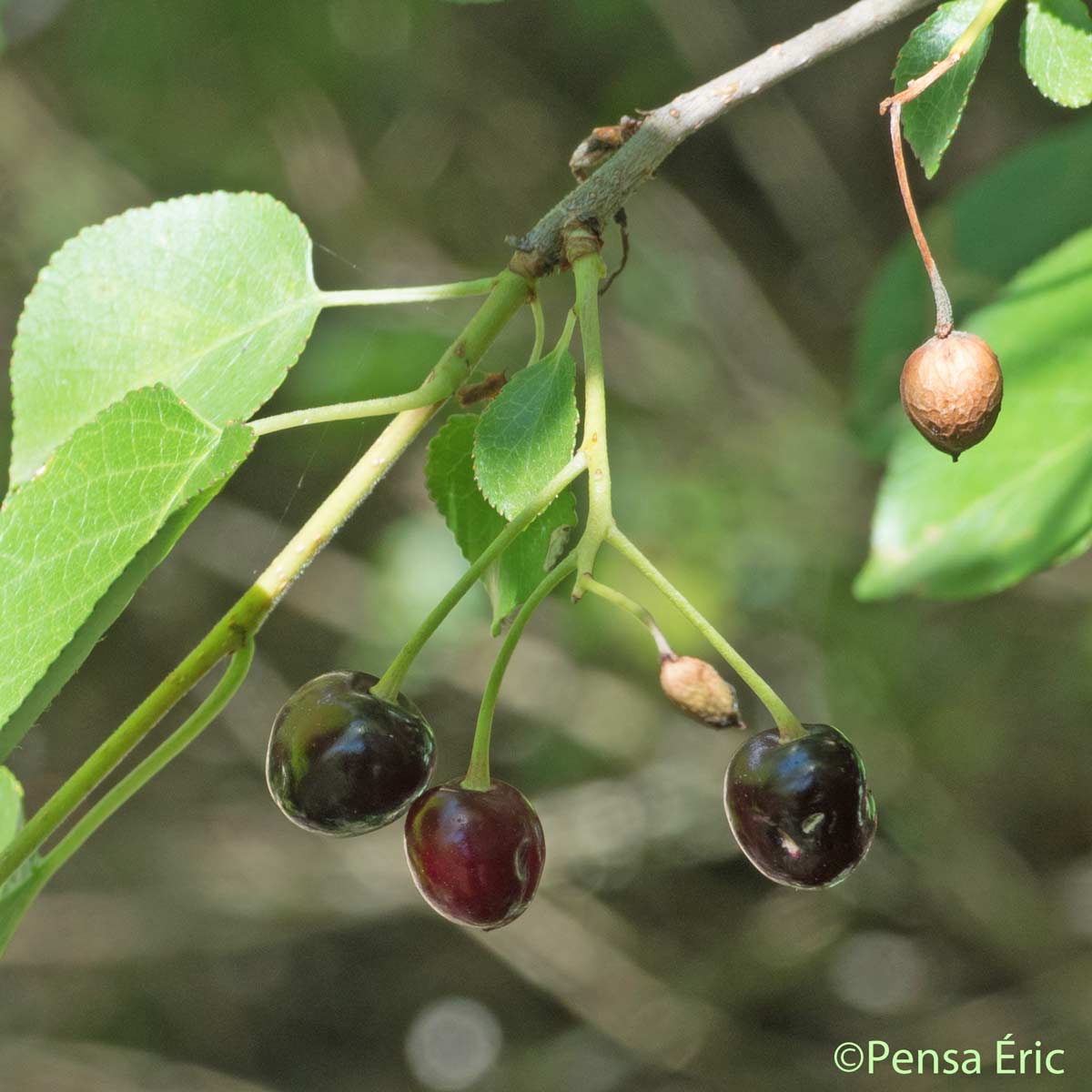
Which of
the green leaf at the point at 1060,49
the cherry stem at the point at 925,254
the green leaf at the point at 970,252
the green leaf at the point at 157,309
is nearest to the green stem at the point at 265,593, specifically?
the green leaf at the point at 157,309

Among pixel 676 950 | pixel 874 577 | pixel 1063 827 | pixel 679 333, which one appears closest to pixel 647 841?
pixel 676 950

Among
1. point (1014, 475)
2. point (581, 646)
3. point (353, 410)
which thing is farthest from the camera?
point (581, 646)

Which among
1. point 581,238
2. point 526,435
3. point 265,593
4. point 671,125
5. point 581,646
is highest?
point 581,646

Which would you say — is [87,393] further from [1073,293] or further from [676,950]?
[676,950]

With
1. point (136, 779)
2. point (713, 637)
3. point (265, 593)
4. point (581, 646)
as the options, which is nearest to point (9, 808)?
point (136, 779)

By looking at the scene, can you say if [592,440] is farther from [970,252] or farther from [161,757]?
[970,252]

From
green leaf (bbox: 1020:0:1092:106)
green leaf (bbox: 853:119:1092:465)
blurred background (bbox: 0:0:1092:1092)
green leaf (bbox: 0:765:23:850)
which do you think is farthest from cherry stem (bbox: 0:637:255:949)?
blurred background (bbox: 0:0:1092:1092)

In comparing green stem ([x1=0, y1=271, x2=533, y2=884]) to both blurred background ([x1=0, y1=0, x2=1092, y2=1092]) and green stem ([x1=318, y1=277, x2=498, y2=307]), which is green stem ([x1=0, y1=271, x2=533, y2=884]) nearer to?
green stem ([x1=318, y1=277, x2=498, y2=307])
